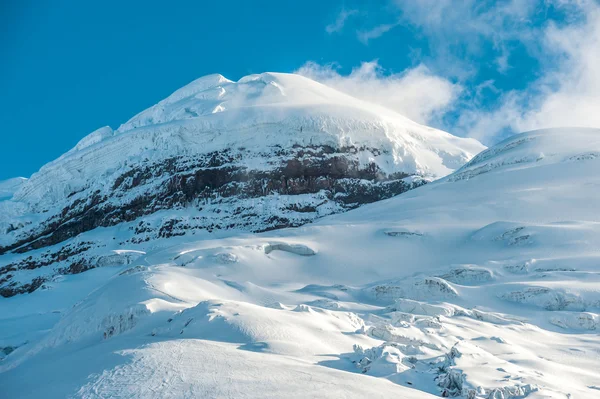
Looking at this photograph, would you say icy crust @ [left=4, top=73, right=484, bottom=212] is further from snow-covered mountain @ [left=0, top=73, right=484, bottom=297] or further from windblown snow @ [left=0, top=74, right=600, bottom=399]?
windblown snow @ [left=0, top=74, right=600, bottom=399]

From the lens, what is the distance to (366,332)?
50.7 feet

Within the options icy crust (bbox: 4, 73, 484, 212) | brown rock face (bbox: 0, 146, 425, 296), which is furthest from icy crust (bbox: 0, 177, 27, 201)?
brown rock face (bbox: 0, 146, 425, 296)

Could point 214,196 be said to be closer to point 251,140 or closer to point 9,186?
point 251,140

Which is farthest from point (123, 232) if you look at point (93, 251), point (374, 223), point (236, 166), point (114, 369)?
point (114, 369)

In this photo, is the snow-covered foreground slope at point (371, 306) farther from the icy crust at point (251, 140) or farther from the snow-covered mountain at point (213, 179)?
the icy crust at point (251, 140)

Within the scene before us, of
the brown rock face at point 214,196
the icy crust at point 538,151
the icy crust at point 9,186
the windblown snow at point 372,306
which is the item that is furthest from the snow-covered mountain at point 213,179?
the icy crust at point 9,186

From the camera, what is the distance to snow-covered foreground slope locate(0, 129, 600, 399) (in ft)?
32.0

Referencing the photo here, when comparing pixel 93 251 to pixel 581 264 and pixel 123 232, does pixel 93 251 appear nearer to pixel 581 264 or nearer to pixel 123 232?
pixel 123 232

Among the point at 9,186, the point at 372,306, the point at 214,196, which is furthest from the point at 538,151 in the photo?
the point at 9,186

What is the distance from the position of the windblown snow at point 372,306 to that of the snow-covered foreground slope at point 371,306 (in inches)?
3.2

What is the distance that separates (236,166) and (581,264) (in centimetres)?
6105

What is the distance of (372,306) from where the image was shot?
2484 cm

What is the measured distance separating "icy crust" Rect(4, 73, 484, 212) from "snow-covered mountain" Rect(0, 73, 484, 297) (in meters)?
0.20

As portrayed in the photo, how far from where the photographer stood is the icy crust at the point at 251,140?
85.3m
